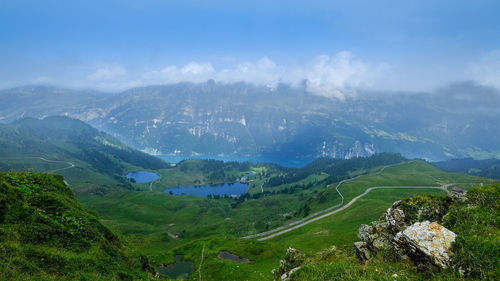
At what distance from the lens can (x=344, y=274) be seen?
757 inches

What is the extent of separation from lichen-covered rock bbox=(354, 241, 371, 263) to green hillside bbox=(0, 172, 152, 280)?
2403 cm

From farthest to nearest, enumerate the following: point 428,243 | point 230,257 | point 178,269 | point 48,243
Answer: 1. point 230,257
2. point 178,269
3. point 48,243
4. point 428,243

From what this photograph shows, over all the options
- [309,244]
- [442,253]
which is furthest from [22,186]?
[309,244]

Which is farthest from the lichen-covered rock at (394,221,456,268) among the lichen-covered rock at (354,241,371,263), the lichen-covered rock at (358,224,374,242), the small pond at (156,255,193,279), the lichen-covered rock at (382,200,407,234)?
the small pond at (156,255,193,279)

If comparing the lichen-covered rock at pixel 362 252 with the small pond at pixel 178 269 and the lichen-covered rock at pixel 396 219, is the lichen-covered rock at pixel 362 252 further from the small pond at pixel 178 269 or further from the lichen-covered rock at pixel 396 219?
the small pond at pixel 178 269

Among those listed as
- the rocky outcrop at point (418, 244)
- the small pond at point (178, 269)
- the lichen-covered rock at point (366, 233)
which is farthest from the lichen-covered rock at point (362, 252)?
the small pond at point (178, 269)

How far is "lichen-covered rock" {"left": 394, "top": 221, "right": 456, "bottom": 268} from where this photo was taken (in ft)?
56.2

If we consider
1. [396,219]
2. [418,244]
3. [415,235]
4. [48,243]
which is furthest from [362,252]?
[48,243]

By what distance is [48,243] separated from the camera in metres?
21.0

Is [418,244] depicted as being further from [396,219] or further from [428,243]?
[396,219]

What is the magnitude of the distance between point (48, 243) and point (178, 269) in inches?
2601

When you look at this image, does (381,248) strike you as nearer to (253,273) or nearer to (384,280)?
(384,280)

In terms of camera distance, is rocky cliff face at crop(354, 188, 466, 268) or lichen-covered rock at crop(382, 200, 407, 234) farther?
lichen-covered rock at crop(382, 200, 407, 234)

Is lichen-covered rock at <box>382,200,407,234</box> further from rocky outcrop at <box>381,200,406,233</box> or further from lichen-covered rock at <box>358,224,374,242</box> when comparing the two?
lichen-covered rock at <box>358,224,374,242</box>
